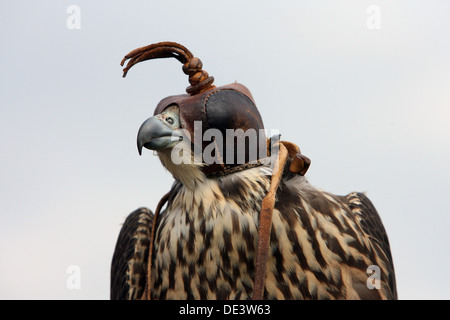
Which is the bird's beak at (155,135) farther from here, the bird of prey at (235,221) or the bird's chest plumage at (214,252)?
the bird's chest plumage at (214,252)

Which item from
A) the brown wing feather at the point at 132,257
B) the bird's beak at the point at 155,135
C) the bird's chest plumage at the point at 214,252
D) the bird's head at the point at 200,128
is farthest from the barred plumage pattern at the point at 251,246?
the brown wing feather at the point at 132,257

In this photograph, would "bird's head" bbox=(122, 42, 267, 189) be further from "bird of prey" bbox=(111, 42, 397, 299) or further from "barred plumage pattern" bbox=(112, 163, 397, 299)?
"barred plumage pattern" bbox=(112, 163, 397, 299)

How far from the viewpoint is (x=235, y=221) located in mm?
3010

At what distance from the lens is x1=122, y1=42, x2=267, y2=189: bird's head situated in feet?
9.76

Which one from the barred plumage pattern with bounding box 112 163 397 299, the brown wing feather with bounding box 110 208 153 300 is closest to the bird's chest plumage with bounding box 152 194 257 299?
the barred plumage pattern with bounding box 112 163 397 299

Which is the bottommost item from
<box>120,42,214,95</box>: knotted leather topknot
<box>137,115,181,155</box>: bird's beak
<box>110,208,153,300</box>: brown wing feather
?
<box>110,208,153,300</box>: brown wing feather

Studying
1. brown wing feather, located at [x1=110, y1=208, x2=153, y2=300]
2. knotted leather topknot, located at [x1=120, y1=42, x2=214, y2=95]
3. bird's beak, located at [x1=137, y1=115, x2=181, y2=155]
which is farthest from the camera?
brown wing feather, located at [x1=110, y1=208, x2=153, y2=300]

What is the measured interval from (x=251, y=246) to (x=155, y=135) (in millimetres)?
838

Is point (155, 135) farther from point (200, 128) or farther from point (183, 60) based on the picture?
point (183, 60)

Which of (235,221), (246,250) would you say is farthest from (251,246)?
(235,221)

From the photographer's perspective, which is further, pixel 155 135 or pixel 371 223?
pixel 371 223

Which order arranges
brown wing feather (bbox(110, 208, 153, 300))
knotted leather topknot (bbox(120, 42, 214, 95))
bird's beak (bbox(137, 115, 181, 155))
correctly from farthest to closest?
brown wing feather (bbox(110, 208, 153, 300)), knotted leather topknot (bbox(120, 42, 214, 95)), bird's beak (bbox(137, 115, 181, 155))
